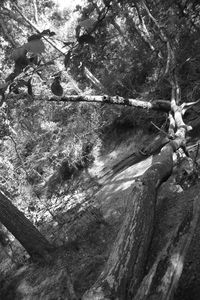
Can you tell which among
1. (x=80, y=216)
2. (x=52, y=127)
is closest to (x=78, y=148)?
(x=52, y=127)

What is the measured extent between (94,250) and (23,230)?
1.50 meters

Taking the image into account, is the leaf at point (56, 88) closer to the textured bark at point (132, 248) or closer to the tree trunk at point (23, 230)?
the textured bark at point (132, 248)

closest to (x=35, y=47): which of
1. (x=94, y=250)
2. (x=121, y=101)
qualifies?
(x=94, y=250)

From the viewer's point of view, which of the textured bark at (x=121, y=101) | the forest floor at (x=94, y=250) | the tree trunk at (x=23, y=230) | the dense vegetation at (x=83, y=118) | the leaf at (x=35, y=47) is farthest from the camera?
the dense vegetation at (x=83, y=118)

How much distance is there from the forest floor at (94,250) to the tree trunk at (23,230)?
25cm

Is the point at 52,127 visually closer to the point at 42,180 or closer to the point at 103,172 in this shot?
the point at 42,180

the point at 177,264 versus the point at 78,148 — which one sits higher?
the point at 78,148

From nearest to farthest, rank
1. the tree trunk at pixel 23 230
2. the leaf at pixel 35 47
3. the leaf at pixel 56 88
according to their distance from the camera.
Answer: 1. the leaf at pixel 35 47
2. the leaf at pixel 56 88
3. the tree trunk at pixel 23 230

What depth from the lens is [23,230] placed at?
6230 millimetres

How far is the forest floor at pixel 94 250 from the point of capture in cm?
385

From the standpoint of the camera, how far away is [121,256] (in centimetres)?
391

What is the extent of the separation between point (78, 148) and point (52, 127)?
349cm

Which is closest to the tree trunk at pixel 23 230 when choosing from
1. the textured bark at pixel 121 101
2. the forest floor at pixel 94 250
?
the forest floor at pixel 94 250

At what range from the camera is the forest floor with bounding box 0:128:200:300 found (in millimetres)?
3854
